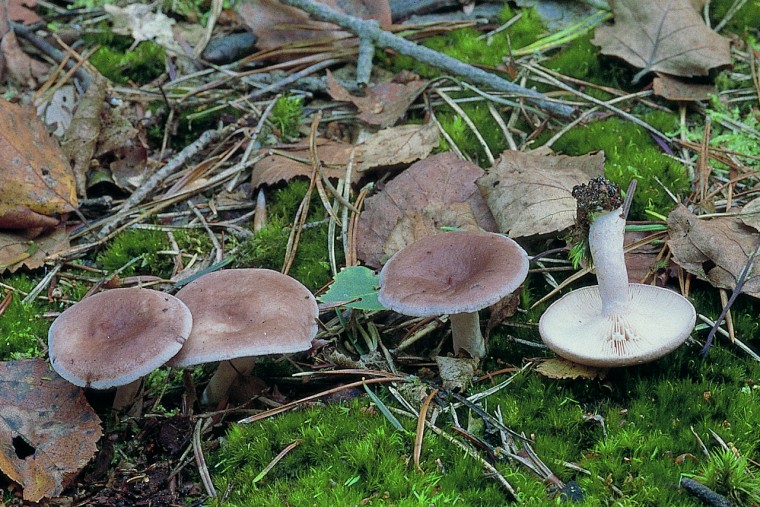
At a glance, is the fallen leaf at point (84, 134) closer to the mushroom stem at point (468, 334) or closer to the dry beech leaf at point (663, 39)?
the mushroom stem at point (468, 334)

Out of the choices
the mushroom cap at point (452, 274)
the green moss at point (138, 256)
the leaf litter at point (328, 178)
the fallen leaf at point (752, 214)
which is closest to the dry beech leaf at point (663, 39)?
the leaf litter at point (328, 178)

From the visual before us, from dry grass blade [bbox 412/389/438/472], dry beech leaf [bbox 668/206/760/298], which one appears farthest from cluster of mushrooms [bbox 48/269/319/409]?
dry beech leaf [bbox 668/206/760/298]

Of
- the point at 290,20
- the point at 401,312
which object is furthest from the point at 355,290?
the point at 290,20

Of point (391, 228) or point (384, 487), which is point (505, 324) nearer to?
→ point (391, 228)

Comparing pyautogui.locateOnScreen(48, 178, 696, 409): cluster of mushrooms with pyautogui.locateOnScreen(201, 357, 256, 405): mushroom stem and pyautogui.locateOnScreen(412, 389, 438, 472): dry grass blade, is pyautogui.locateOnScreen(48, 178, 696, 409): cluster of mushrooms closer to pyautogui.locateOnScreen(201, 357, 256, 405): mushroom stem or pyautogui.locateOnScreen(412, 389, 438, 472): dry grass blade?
pyautogui.locateOnScreen(201, 357, 256, 405): mushroom stem

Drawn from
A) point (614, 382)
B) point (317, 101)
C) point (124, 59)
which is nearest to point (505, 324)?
point (614, 382)

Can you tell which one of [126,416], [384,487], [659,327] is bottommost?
[126,416]
